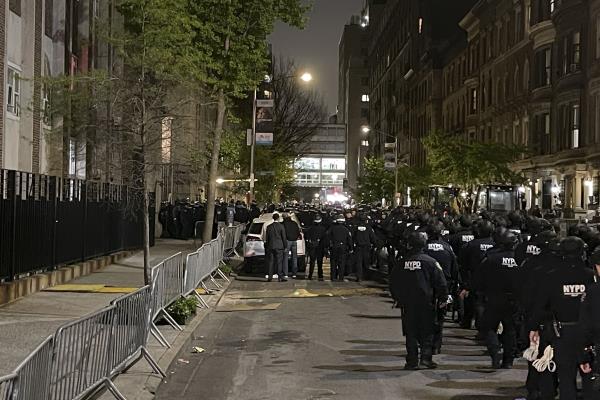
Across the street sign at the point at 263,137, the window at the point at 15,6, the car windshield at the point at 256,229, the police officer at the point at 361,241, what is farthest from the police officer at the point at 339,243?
the street sign at the point at 263,137

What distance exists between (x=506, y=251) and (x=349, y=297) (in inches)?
345

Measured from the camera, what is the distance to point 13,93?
23562mm

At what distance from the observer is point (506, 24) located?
178ft

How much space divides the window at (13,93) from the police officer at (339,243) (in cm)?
876

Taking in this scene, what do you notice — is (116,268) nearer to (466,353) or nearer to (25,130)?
(25,130)

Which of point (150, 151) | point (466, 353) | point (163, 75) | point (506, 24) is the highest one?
point (506, 24)

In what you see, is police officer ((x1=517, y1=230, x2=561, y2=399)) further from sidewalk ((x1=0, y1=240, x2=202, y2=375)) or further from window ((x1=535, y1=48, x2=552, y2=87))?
window ((x1=535, y1=48, x2=552, y2=87))

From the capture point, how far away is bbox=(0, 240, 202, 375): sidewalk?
36.5 ft

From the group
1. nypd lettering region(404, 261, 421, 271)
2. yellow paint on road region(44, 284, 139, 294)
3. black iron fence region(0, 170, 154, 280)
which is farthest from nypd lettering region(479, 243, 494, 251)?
black iron fence region(0, 170, 154, 280)

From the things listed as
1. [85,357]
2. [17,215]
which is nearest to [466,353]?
[85,357]

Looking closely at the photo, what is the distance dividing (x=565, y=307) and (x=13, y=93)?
18952 mm

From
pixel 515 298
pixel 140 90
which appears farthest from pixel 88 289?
pixel 515 298

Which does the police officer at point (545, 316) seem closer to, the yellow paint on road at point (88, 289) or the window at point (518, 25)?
the yellow paint on road at point (88, 289)

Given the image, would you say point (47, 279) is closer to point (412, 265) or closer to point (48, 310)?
point (48, 310)
